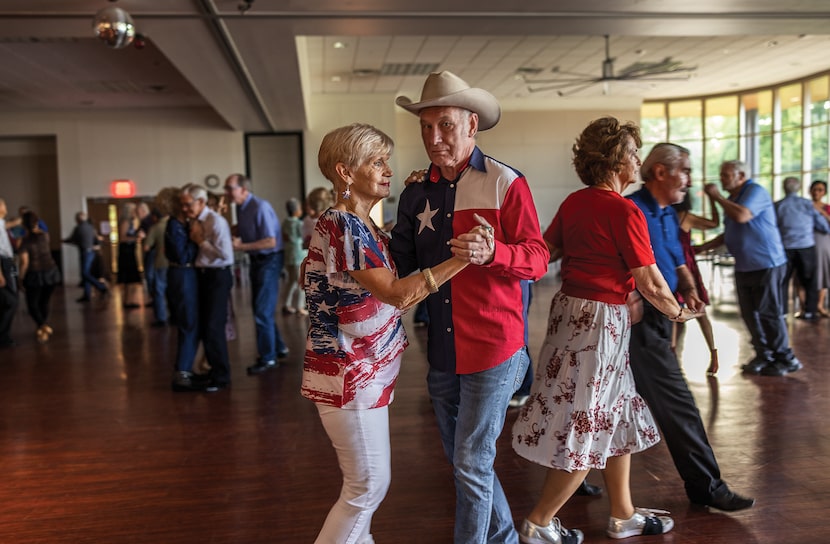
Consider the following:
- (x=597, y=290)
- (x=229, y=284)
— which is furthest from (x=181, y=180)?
(x=597, y=290)

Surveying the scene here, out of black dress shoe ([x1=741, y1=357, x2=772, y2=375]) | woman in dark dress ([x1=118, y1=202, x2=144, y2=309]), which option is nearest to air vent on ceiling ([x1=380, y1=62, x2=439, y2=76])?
woman in dark dress ([x1=118, y1=202, x2=144, y2=309])

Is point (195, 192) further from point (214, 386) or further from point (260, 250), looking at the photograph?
point (214, 386)

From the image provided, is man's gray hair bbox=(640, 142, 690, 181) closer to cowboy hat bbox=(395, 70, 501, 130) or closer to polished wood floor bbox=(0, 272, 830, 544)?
cowboy hat bbox=(395, 70, 501, 130)

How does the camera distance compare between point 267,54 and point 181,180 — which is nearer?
point 267,54

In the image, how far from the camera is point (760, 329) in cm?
566

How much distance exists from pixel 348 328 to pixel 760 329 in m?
4.55

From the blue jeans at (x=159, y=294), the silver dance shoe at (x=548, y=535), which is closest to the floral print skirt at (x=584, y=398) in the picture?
the silver dance shoe at (x=548, y=535)

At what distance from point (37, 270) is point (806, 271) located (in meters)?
8.36

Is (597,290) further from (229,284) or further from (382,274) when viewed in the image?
(229,284)

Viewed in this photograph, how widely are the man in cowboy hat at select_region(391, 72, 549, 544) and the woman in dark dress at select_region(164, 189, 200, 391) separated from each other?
3.48m

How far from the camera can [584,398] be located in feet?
8.47

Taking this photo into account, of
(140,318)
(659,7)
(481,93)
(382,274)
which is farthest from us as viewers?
(140,318)

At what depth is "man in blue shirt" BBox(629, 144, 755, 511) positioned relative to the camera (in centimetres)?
285

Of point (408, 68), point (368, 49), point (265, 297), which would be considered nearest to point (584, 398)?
point (265, 297)
